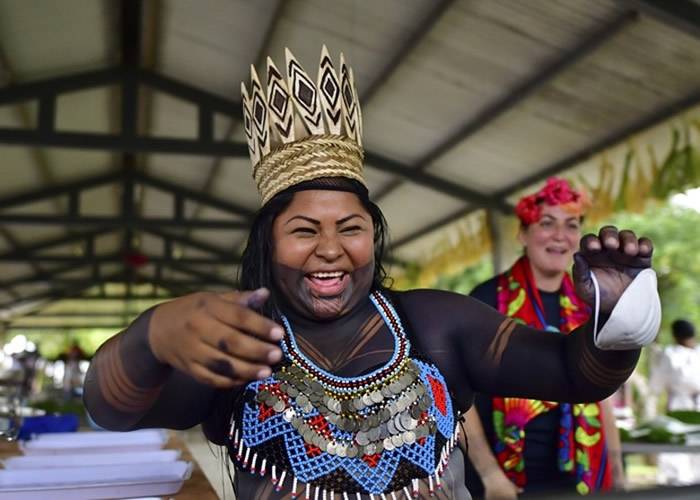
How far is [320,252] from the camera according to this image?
91cm

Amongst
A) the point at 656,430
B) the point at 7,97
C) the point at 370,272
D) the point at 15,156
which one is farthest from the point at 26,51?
the point at 370,272

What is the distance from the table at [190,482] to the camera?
113 centimetres

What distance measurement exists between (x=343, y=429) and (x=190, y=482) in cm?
53

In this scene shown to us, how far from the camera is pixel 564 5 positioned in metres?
3.95

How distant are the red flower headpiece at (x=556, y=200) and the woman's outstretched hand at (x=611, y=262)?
1024 mm

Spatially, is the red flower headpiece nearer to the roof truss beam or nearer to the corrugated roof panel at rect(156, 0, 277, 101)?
the roof truss beam

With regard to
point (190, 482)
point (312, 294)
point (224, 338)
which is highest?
point (312, 294)

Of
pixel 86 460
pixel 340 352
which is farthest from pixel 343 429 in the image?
pixel 86 460

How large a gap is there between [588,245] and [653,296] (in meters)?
0.08

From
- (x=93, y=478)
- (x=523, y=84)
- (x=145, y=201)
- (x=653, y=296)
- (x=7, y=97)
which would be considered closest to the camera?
(x=653, y=296)

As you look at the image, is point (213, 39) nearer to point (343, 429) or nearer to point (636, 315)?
point (343, 429)

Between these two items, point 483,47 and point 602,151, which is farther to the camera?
point 602,151

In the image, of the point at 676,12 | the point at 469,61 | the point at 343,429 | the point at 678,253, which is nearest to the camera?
the point at 343,429

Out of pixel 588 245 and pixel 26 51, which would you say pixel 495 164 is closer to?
pixel 26 51
